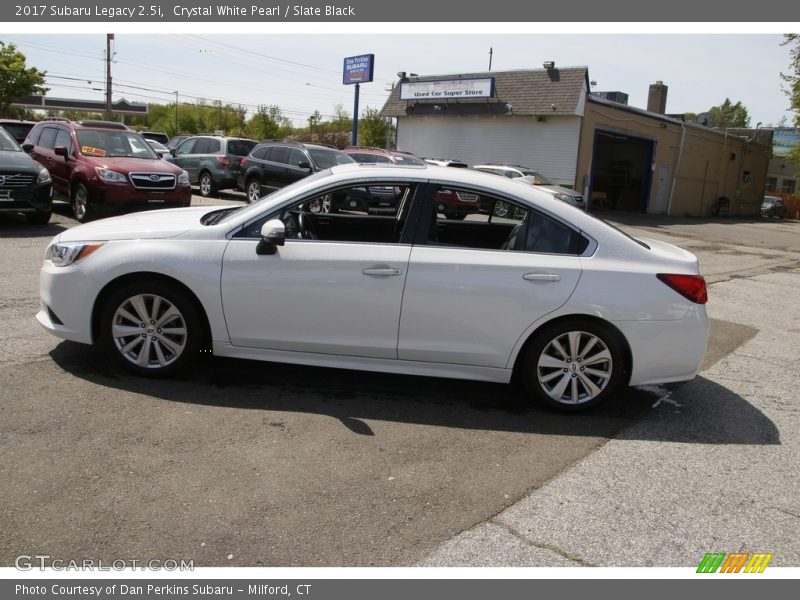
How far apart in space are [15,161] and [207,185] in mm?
8552

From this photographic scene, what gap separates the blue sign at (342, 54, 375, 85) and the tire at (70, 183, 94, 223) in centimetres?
2363

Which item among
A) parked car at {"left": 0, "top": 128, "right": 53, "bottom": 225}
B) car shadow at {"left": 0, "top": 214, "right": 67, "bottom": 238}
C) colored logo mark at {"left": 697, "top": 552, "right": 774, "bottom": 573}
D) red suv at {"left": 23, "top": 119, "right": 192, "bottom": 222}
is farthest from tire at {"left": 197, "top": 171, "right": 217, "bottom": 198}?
colored logo mark at {"left": 697, "top": 552, "right": 774, "bottom": 573}

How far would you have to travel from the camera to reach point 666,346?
184 inches

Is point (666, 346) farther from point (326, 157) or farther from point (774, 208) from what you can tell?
point (774, 208)

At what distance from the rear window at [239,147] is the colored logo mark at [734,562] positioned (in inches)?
705

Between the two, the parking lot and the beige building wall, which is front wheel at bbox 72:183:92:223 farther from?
the beige building wall

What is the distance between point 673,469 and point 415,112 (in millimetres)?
29322

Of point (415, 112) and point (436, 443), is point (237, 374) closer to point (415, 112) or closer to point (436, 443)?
point (436, 443)

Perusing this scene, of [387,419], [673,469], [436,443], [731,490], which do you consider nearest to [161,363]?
[387,419]

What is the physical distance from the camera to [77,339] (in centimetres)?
483

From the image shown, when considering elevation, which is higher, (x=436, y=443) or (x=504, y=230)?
(x=504, y=230)

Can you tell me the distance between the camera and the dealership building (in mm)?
27062

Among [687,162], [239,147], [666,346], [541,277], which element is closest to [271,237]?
[541,277]
